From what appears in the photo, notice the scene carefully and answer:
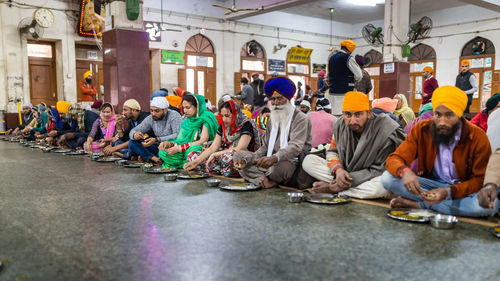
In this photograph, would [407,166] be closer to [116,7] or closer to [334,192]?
[334,192]

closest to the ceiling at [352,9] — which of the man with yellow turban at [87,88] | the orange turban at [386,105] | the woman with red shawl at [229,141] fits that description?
the man with yellow turban at [87,88]

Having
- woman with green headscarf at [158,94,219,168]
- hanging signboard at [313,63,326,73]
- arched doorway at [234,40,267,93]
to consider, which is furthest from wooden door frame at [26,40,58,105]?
hanging signboard at [313,63,326,73]

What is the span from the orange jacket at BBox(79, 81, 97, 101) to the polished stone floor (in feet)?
24.8

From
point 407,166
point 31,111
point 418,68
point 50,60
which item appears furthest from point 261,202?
point 418,68

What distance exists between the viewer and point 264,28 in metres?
13.7

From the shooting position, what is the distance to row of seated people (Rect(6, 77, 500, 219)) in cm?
221

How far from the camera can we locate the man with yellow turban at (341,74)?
418 cm

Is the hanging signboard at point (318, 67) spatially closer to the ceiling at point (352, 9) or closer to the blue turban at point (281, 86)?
the ceiling at point (352, 9)

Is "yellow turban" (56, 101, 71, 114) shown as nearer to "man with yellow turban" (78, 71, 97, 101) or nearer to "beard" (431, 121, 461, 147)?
"man with yellow turban" (78, 71, 97, 101)

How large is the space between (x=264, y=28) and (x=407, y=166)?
11.9 meters

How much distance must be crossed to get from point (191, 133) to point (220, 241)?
7.74 feet

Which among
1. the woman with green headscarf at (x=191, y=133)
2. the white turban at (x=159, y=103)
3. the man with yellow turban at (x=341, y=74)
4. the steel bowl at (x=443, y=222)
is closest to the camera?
the steel bowl at (x=443, y=222)

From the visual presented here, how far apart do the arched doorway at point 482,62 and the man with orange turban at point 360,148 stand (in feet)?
36.9

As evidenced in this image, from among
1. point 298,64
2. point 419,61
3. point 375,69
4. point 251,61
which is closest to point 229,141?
point 251,61
